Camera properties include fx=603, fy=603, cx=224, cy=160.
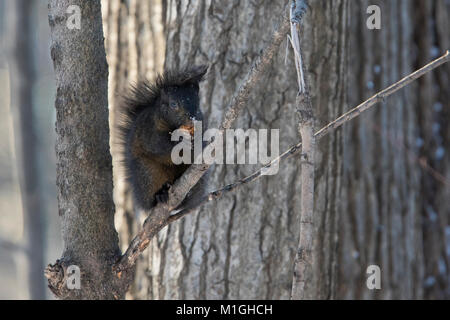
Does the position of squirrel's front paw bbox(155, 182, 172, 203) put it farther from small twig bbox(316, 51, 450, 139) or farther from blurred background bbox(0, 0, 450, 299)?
small twig bbox(316, 51, 450, 139)

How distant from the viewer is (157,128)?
271 cm

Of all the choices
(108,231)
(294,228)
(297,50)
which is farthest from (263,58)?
(294,228)

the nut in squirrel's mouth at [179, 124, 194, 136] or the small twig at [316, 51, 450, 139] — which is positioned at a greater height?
the nut in squirrel's mouth at [179, 124, 194, 136]

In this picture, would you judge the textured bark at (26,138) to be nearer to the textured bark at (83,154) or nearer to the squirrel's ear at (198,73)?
the squirrel's ear at (198,73)

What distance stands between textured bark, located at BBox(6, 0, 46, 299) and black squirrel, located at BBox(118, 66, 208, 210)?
2913mm

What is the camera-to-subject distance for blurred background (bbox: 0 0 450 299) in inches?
121

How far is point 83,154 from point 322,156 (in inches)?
61.1

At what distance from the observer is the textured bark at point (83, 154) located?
1.97m

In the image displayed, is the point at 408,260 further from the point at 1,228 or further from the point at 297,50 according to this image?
the point at 1,228

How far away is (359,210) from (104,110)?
8.40ft

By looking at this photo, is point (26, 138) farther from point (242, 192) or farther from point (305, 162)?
point (305, 162)

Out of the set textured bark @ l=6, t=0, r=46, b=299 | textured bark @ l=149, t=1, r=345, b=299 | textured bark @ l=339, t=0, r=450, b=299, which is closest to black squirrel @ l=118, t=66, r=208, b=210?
textured bark @ l=149, t=1, r=345, b=299

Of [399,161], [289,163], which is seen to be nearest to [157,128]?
[289,163]

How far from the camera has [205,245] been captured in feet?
10.1
